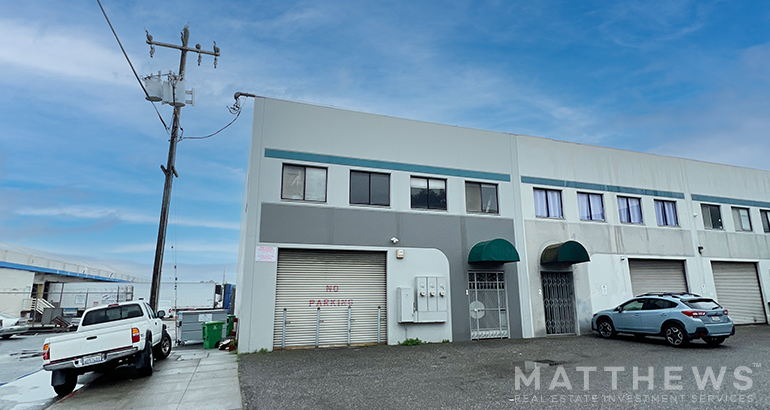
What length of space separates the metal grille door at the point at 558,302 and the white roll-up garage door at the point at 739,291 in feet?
28.3

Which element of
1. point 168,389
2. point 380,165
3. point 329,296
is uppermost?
point 380,165

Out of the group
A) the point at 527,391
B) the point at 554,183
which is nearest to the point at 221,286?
the point at 554,183

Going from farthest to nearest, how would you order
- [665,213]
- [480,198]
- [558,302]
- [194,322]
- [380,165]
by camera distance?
[665,213]
[558,302]
[480,198]
[194,322]
[380,165]

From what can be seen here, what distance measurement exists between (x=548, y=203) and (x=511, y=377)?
33.6 feet

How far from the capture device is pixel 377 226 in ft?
47.3

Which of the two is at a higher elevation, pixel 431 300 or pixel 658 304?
pixel 431 300

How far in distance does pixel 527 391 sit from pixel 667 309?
326 inches

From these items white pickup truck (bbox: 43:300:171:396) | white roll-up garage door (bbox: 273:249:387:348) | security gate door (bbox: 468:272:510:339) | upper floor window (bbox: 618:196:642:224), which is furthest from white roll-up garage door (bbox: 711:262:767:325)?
white pickup truck (bbox: 43:300:171:396)

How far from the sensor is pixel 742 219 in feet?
69.7

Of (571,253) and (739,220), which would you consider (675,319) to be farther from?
(739,220)

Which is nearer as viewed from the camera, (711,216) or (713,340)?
(713,340)

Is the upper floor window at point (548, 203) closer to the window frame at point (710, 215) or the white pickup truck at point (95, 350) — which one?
the window frame at point (710, 215)

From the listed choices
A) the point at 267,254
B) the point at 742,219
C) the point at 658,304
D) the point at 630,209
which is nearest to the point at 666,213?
the point at 630,209

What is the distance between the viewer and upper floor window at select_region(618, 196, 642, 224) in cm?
1847
